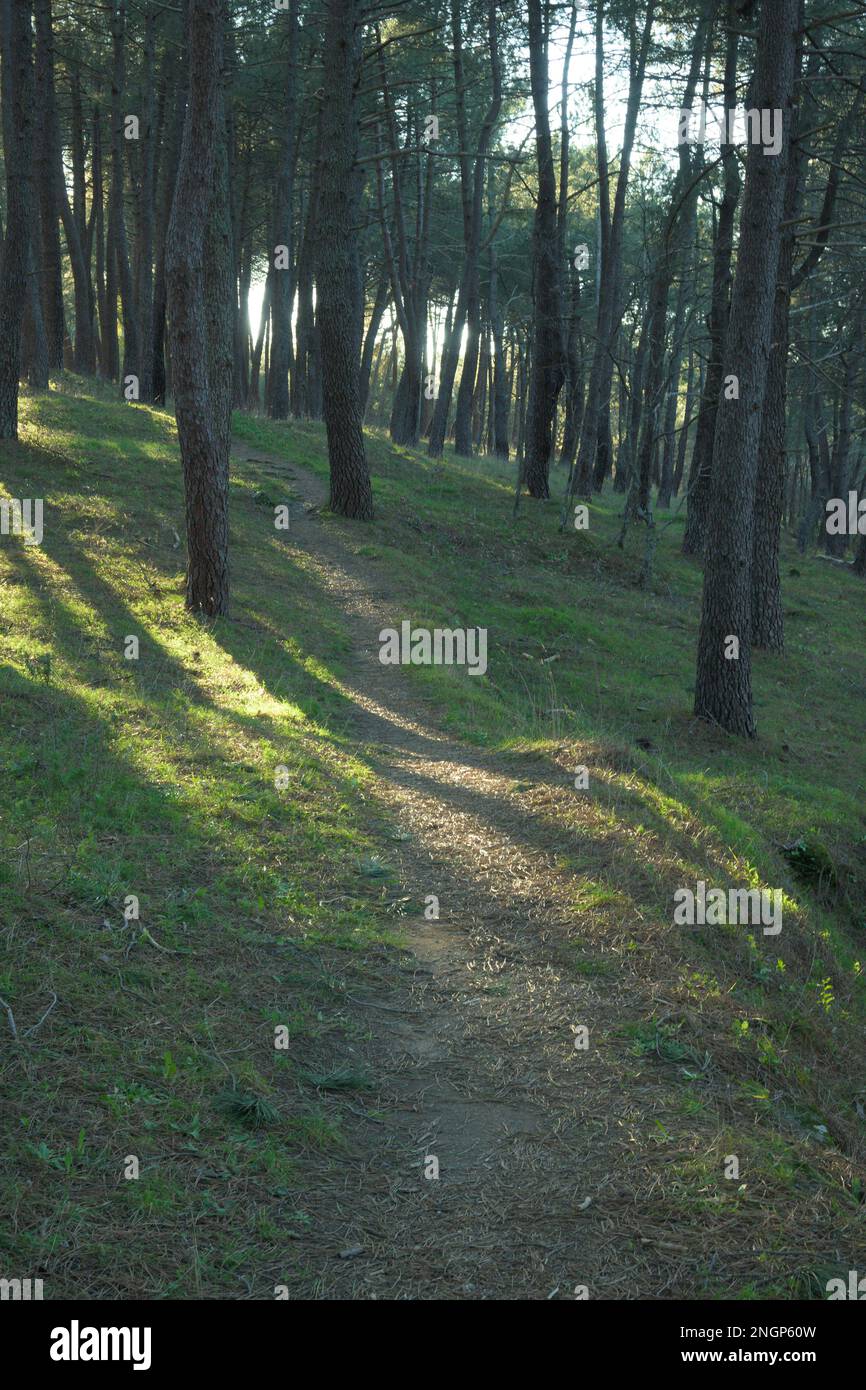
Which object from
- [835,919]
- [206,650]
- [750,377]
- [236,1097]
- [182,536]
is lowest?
[835,919]

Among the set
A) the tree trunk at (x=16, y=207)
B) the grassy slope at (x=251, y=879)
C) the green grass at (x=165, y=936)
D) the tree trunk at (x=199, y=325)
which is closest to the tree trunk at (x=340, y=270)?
the grassy slope at (x=251, y=879)

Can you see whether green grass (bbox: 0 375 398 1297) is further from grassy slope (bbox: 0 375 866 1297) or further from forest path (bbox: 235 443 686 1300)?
forest path (bbox: 235 443 686 1300)

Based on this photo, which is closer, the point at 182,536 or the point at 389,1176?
the point at 389,1176

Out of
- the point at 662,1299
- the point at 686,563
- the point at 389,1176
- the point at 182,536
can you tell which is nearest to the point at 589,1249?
the point at 662,1299

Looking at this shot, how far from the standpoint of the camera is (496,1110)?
4.59 m

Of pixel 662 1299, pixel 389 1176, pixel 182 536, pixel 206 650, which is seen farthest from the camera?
pixel 182 536

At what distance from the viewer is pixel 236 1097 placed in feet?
14.0

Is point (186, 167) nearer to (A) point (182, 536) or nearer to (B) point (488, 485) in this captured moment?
(A) point (182, 536)

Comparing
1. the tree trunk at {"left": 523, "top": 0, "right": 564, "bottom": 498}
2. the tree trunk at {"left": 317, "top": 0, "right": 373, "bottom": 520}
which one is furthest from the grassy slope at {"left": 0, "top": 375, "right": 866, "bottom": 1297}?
the tree trunk at {"left": 523, "top": 0, "right": 564, "bottom": 498}

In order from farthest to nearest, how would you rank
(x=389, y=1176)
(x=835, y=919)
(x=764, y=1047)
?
(x=835, y=919) → (x=764, y=1047) → (x=389, y=1176)

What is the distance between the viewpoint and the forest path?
3717 mm

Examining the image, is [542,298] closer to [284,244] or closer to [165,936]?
[284,244]

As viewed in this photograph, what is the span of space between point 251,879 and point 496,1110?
2114 millimetres
